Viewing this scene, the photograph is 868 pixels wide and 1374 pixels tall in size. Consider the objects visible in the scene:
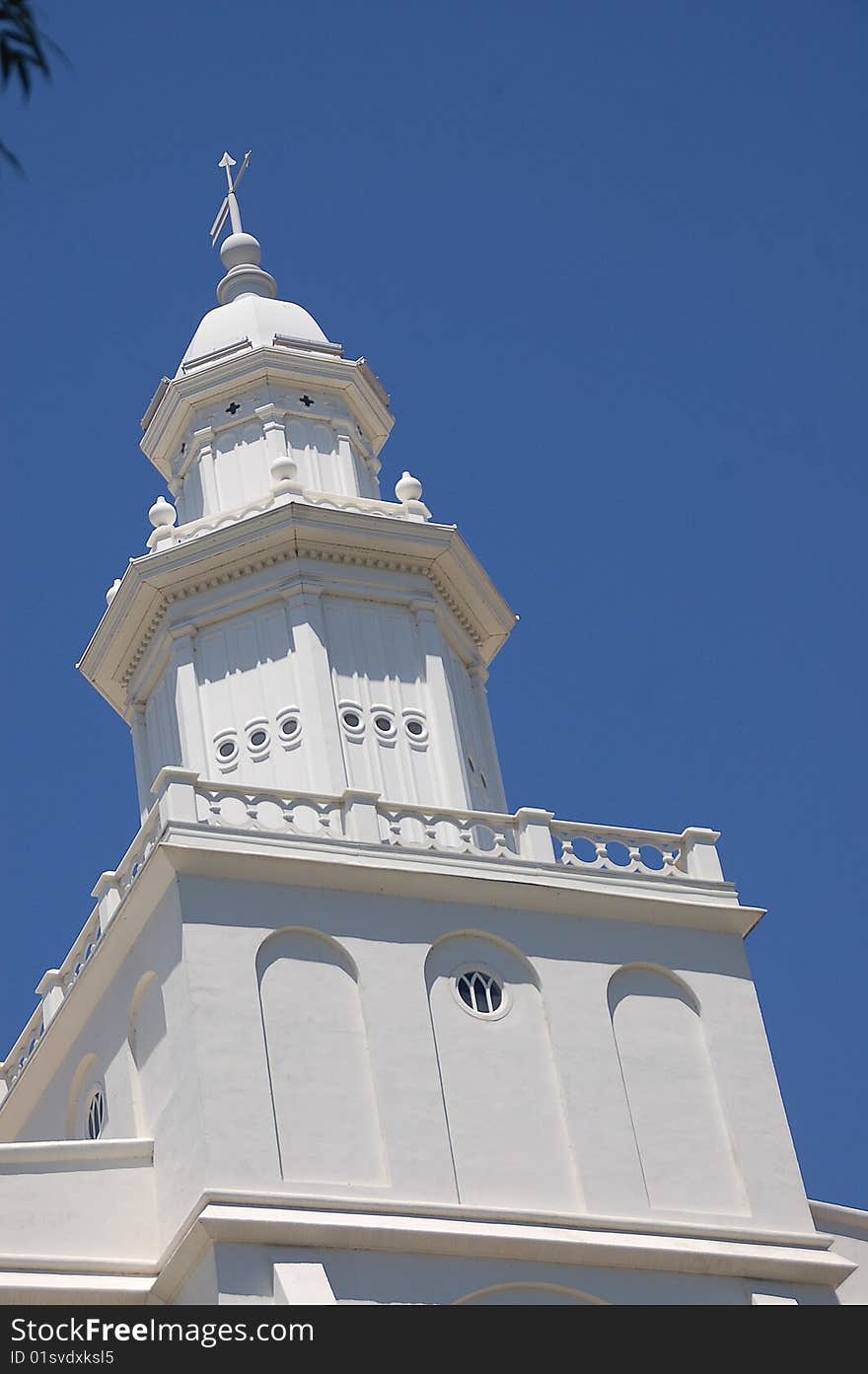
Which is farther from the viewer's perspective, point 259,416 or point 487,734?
point 259,416

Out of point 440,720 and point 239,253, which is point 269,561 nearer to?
point 440,720

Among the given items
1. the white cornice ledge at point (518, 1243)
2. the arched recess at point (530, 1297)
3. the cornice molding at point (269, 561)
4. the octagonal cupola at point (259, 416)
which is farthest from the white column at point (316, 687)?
the arched recess at point (530, 1297)

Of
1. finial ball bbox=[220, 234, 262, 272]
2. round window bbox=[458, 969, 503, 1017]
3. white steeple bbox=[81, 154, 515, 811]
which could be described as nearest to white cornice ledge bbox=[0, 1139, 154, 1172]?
round window bbox=[458, 969, 503, 1017]

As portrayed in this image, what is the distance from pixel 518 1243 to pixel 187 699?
984cm

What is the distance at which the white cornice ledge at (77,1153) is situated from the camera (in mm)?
25797

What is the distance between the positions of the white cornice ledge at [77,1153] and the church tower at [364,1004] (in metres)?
0.04

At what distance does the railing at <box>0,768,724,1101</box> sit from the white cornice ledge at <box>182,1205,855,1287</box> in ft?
16.5

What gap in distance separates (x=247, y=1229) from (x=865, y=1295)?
9.38 meters

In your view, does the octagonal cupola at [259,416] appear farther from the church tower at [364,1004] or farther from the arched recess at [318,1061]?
the arched recess at [318,1061]

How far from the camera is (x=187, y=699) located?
31.6m

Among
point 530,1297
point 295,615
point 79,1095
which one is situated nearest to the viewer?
point 530,1297

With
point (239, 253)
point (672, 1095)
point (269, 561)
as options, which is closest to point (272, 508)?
point (269, 561)
